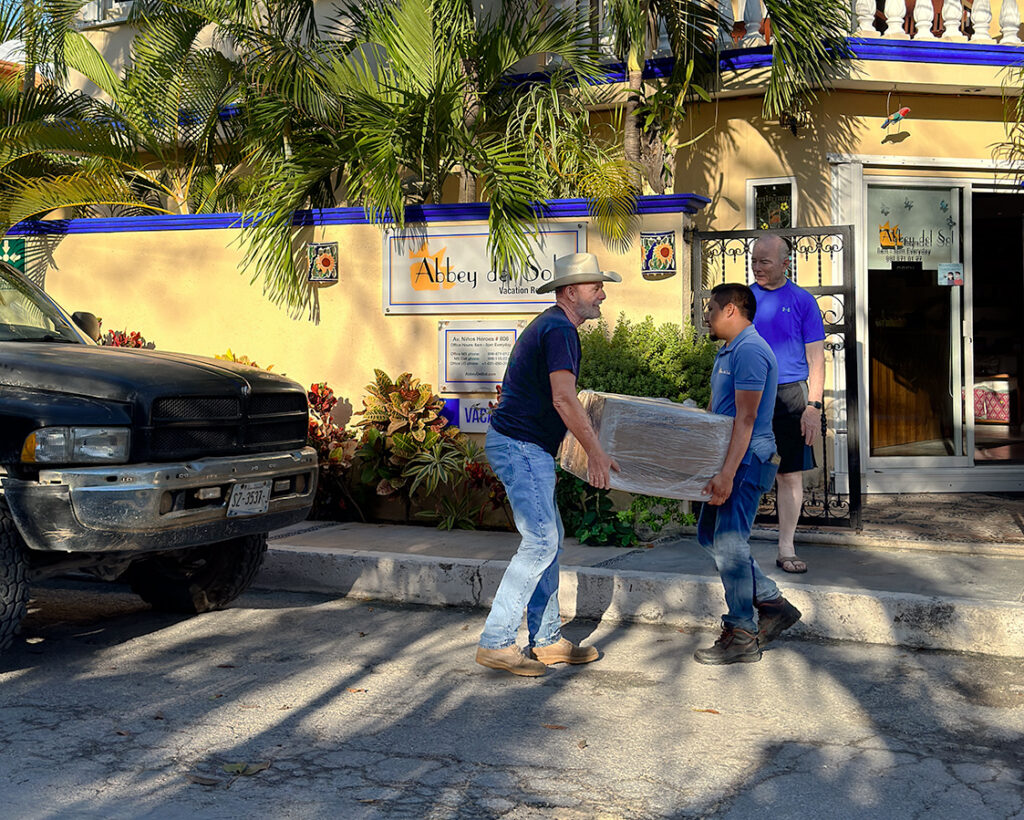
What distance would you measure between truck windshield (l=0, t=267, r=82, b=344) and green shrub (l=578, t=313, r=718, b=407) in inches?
129

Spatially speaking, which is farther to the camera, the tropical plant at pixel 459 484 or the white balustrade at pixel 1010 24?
the white balustrade at pixel 1010 24

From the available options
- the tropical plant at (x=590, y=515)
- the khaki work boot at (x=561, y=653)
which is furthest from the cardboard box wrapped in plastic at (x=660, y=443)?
the tropical plant at (x=590, y=515)

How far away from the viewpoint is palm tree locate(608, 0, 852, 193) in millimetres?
9250

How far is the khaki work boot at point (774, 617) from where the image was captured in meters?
5.81

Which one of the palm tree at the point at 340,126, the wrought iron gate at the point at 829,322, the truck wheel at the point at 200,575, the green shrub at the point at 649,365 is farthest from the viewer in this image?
the palm tree at the point at 340,126

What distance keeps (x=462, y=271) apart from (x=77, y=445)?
4.32m

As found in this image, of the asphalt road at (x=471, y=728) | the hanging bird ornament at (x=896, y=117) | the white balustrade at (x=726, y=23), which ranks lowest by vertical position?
the asphalt road at (x=471, y=728)

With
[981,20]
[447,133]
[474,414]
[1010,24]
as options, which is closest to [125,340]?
[474,414]

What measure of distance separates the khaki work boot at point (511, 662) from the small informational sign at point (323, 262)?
488 cm

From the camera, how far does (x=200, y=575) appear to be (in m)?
6.73

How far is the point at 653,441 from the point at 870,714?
1.49 m

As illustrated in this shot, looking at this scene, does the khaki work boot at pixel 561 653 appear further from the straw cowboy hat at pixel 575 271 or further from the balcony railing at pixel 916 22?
the balcony railing at pixel 916 22

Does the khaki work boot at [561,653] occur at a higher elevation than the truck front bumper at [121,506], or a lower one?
lower

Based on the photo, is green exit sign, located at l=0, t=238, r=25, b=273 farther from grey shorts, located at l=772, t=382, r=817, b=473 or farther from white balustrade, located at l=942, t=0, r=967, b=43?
white balustrade, located at l=942, t=0, r=967, b=43
